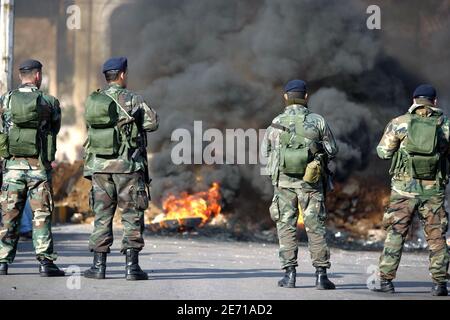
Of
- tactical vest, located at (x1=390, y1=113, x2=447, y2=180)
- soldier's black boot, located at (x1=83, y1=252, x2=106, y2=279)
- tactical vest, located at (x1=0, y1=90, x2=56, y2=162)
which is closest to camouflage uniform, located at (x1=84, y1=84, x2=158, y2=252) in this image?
soldier's black boot, located at (x1=83, y1=252, x2=106, y2=279)

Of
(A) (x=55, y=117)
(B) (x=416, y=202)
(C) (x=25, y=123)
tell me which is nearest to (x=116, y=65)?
(A) (x=55, y=117)

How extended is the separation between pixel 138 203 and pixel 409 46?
15333 millimetres

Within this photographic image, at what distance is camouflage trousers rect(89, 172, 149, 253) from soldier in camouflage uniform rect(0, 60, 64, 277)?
17.2 inches

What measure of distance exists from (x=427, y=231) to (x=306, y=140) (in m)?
1.30

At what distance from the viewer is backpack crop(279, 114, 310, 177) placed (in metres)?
7.70

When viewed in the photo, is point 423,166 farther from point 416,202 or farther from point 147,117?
point 147,117

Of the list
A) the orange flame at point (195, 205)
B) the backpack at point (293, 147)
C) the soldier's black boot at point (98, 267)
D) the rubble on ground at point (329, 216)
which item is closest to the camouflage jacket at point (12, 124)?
the soldier's black boot at point (98, 267)

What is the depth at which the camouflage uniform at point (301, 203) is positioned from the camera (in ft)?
25.4

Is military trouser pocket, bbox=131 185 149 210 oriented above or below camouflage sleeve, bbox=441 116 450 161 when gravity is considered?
below

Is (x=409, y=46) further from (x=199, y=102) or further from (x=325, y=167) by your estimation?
(x=325, y=167)

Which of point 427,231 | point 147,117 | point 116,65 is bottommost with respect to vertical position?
point 427,231

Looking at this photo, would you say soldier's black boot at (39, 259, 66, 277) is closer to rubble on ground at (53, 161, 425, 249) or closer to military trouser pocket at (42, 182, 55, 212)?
military trouser pocket at (42, 182, 55, 212)

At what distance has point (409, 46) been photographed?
21.9 m

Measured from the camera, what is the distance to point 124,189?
7879mm
